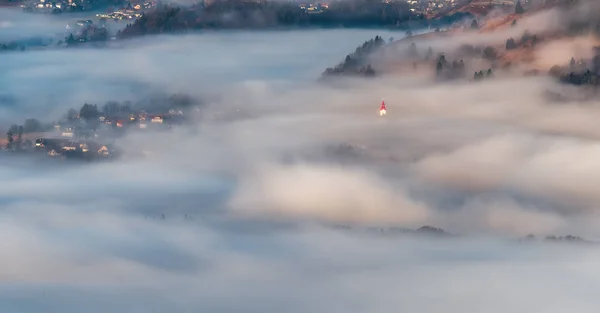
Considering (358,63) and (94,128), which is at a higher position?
(358,63)

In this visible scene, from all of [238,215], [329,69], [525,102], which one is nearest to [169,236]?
[238,215]

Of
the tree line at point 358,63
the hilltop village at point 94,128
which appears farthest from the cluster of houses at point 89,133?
the tree line at point 358,63

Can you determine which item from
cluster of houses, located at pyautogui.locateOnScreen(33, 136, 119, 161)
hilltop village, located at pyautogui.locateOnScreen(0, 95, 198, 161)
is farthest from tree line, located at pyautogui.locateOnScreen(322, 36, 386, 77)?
cluster of houses, located at pyautogui.locateOnScreen(33, 136, 119, 161)

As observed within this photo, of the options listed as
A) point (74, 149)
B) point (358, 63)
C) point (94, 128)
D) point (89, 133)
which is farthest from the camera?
point (358, 63)

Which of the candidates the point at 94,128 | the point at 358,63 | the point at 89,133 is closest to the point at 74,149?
the point at 89,133

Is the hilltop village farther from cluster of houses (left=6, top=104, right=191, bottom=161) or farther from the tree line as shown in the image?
the tree line

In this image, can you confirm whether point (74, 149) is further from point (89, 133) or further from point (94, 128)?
point (94, 128)

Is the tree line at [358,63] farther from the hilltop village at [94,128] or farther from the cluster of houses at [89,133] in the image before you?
the cluster of houses at [89,133]

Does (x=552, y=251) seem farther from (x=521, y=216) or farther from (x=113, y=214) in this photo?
(x=113, y=214)

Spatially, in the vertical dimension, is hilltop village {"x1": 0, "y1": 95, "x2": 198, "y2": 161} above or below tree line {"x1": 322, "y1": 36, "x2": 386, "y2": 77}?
below
